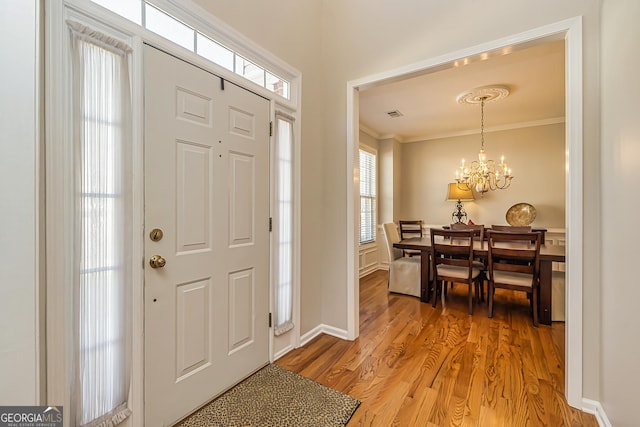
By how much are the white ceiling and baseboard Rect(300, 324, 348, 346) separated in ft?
8.17

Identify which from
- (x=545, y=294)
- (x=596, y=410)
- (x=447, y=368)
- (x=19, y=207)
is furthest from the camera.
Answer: (x=545, y=294)

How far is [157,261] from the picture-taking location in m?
1.46

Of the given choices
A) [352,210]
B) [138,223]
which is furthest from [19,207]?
[352,210]

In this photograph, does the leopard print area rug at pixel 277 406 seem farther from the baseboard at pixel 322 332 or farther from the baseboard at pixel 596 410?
the baseboard at pixel 596 410

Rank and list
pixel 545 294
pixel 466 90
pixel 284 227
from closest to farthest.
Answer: pixel 284 227, pixel 545 294, pixel 466 90

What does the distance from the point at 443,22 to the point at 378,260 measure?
432 centimetres

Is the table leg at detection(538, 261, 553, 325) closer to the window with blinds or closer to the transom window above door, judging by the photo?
the window with blinds

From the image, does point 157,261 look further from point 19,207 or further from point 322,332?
point 322,332

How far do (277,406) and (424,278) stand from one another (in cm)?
265

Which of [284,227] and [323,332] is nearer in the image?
[284,227]

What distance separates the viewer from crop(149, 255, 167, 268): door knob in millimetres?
1443

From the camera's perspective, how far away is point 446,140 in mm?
5625

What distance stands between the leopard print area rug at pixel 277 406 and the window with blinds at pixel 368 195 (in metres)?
3.43

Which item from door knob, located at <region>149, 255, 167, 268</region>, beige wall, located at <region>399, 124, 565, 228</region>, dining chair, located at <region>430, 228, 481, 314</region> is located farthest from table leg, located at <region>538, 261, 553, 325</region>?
door knob, located at <region>149, 255, 167, 268</region>
